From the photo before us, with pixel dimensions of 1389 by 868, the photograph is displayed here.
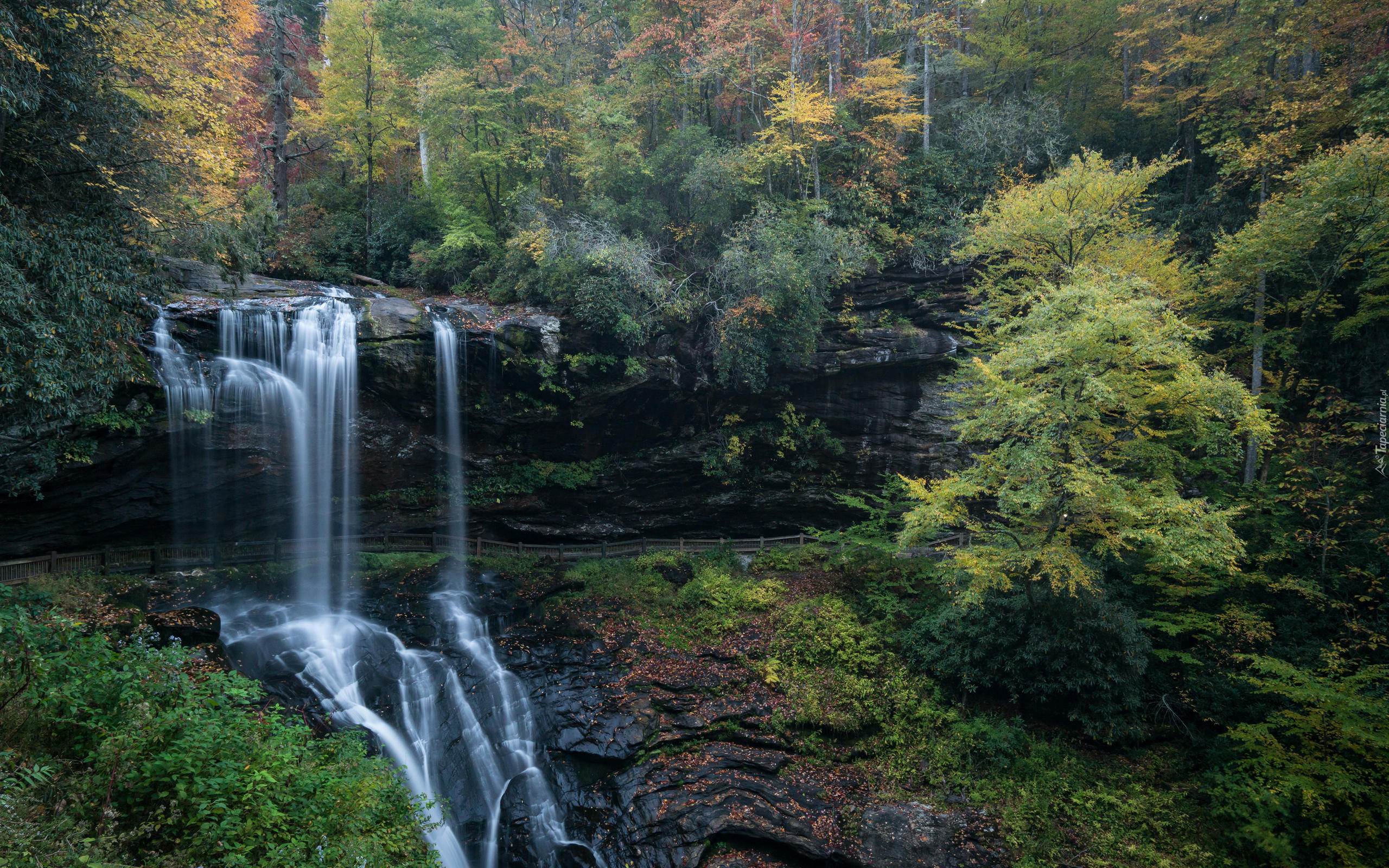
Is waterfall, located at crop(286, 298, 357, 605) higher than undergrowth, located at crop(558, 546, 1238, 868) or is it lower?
higher

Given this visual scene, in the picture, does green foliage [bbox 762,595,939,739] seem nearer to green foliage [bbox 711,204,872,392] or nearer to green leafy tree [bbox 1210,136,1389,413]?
green foliage [bbox 711,204,872,392]

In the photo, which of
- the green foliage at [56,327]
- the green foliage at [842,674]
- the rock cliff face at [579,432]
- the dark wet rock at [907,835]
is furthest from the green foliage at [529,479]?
the dark wet rock at [907,835]

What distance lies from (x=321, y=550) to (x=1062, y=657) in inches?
687

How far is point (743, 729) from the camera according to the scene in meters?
11.6

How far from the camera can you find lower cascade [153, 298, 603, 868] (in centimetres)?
1058

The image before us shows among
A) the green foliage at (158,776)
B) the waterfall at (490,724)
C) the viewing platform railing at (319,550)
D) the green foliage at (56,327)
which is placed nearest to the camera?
the green foliage at (158,776)

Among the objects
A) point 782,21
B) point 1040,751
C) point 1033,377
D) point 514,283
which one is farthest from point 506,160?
point 1040,751

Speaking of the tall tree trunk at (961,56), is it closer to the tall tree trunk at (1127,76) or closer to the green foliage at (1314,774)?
the tall tree trunk at (1127,76)

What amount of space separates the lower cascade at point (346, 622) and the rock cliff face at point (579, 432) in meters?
0.42

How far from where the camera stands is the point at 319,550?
1576 centimetres

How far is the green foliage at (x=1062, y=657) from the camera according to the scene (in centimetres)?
1095

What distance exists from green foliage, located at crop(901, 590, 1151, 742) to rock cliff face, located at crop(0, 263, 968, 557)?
16.7ft

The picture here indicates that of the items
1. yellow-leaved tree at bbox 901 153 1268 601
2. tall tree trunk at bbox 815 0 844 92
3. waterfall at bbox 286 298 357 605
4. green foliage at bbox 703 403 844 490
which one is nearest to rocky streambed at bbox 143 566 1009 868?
waterfall at bbox 286 298 357 605

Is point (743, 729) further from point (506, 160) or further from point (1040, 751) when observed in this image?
point (506, 160)
